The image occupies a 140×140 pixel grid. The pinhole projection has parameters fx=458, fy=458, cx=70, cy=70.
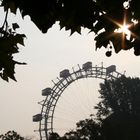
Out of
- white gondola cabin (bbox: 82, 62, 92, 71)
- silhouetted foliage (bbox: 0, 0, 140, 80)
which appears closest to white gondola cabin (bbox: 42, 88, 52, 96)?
white gondola cabin (bbox: 82, 62, 92, 71)

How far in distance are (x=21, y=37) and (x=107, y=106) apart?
68.3 metres

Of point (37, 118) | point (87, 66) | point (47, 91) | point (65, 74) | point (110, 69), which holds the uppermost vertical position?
point (87, 66)

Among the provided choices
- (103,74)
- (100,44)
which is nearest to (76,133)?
(103,74)

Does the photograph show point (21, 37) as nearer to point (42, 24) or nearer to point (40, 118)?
point (42, 24)

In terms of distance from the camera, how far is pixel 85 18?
9.00ft

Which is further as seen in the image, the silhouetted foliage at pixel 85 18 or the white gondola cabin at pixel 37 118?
the white gondola cabin at pixel 37 118

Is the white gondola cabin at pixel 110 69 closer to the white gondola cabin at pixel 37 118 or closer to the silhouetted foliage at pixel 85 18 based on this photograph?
the white gondola cabin at pixel 37 118

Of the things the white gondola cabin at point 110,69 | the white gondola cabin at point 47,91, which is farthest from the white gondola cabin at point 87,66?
the white gondola cabin at point 47,91

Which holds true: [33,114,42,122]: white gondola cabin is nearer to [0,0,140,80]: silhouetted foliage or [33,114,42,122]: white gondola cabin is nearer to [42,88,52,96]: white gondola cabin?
[42,88,52,96]: white gondola cabin

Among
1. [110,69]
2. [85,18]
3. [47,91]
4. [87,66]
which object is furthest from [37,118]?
[85,18]

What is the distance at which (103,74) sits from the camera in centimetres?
5866

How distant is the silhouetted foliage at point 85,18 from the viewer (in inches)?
107

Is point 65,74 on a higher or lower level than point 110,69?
lower

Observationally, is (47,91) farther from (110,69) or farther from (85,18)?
(85,18)
